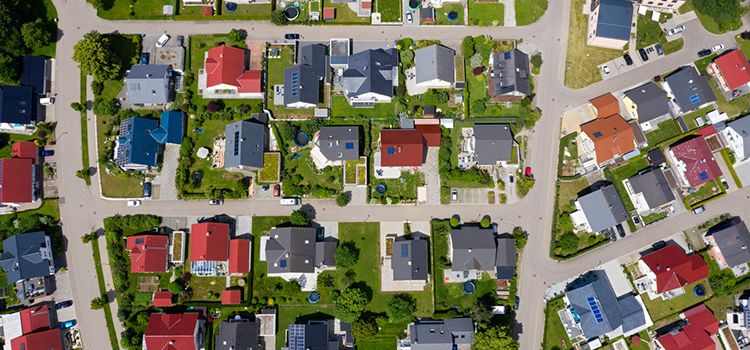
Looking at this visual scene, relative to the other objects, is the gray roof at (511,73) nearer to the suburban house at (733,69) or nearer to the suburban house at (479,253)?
the suburban house at (479,253)

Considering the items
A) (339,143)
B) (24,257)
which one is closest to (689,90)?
(339,143)

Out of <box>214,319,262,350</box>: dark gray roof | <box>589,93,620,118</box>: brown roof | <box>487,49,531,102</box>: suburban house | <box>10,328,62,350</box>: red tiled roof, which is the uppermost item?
<box>487,49,531,102</box>: suburban house

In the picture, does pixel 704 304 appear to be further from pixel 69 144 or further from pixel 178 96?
pixel 69 144

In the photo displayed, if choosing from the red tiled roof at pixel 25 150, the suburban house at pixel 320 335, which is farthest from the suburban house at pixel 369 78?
the red tiled roof at pixel 25 150

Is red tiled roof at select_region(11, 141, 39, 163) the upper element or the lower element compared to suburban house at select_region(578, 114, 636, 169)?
upper

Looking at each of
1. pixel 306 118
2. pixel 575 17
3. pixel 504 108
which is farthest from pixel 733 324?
pixel 306 118

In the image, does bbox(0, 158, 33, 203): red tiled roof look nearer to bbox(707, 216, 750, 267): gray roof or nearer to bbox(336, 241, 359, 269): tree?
bbox(336, 241, 359, 269): tree

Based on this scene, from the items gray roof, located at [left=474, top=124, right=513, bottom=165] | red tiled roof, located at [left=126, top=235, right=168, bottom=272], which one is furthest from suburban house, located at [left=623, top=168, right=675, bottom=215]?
red tiled roof, located at [left=126, top=235, right=168, bottom=272]
